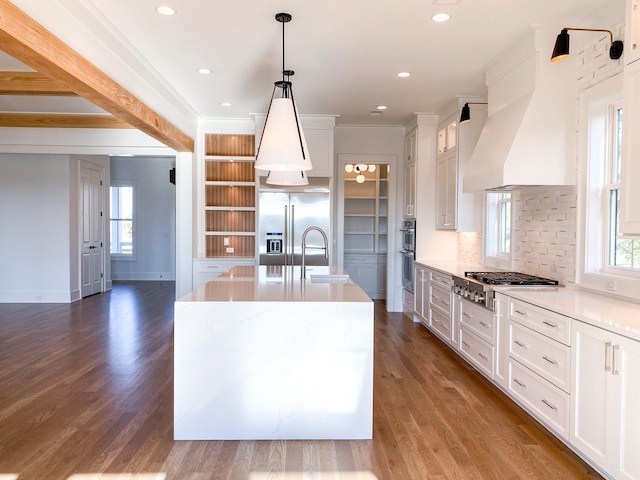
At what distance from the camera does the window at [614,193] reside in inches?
128

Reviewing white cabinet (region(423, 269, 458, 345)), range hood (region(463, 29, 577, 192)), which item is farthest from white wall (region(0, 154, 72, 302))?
range hood (region(463, 29, 577, 192))

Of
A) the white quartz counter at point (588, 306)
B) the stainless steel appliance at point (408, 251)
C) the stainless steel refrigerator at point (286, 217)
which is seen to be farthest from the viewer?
the stainless steel appliance at point (408, 251)

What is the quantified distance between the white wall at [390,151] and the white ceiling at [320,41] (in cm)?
157

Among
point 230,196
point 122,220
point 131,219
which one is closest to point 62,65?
point 230,196

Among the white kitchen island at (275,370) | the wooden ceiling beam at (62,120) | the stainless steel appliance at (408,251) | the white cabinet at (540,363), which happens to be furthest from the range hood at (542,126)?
the wooden ceiling beam at (62,120)

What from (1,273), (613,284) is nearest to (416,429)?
(613,284)

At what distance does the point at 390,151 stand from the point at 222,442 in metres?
5.39

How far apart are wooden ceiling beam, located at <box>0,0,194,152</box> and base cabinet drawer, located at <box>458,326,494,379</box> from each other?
11.8 ft

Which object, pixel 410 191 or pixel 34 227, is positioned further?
pixel 34 227

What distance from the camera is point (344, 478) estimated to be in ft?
8.00

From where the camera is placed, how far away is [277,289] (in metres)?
3.27

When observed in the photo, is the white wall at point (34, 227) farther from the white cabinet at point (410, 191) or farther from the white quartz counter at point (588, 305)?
the white quartz counter at point (588, 305)

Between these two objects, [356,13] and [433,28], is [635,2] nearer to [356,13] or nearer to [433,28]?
[433,28]

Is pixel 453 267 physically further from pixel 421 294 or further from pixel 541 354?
pixel 541 354
